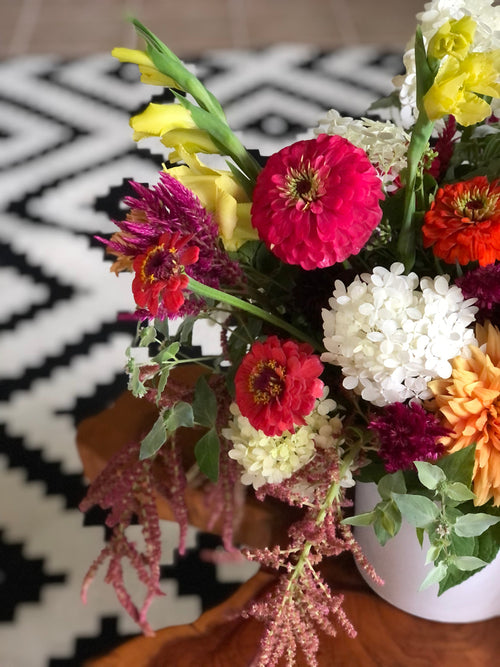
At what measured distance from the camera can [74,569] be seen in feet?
2.50

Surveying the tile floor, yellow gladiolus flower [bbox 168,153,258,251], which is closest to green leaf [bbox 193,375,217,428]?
yellow gladiolus flower [bbox 168,153,258,251]

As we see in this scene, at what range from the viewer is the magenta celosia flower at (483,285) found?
1.28 feet

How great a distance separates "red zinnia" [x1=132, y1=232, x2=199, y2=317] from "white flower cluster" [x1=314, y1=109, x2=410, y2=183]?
5.9 inches

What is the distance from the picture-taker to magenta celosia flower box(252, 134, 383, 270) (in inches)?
14.4

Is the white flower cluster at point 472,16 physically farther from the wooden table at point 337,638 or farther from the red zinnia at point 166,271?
the wooden table at point 337,638

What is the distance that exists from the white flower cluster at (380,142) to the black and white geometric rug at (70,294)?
169mm

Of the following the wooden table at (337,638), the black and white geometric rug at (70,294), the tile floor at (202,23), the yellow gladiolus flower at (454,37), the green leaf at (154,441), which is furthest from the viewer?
the tile floor at (202,23)

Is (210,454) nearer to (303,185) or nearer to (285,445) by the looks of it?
(285,445)

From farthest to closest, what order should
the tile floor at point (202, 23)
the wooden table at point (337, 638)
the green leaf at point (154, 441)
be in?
the tile floor at point (202, 23) → the wooden table at point (337, 638) → the green leaf at point (154, 441)

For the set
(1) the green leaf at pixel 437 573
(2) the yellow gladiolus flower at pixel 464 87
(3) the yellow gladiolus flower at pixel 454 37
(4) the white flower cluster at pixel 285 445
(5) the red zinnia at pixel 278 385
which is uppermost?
(3) the yellow gladiolus flower at pixel 454 37

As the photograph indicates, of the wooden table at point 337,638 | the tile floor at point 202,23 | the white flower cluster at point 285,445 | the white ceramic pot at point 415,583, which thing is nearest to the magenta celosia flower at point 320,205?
the white flower cluster at point 285,445

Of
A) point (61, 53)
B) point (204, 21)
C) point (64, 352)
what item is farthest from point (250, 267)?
point (204, 21)

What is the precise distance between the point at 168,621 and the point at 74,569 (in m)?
0.16

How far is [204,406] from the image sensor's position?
49cm
